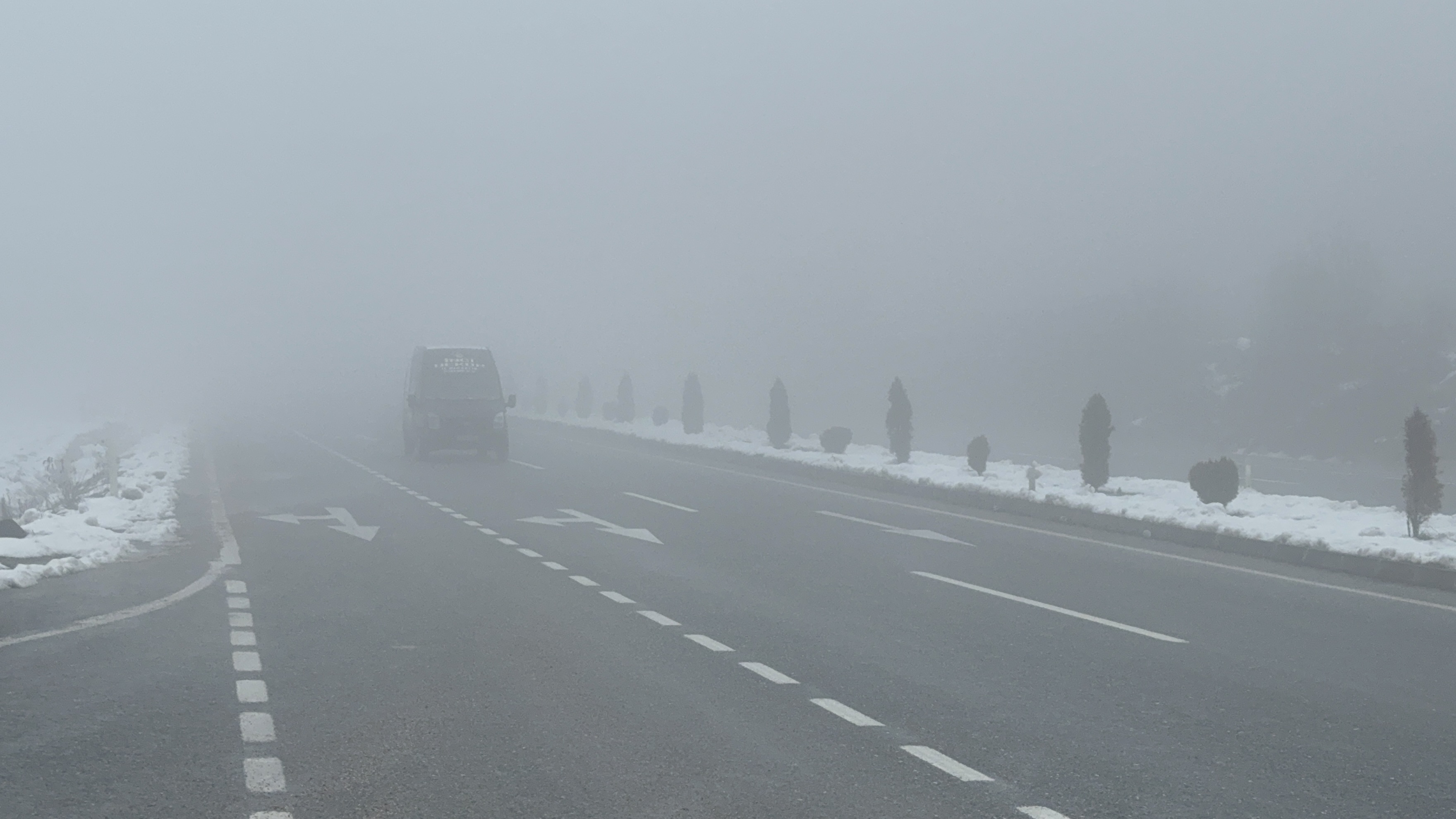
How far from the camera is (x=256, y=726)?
6371mm

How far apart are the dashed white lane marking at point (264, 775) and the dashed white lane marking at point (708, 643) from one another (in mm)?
3409

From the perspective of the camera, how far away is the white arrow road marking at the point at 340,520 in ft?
52.3

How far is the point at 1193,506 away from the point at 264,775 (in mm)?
15627

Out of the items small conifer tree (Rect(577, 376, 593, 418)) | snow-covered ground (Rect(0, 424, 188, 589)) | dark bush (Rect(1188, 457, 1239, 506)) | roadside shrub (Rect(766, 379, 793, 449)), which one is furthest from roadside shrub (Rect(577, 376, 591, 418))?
dark bush (Rect(1188, 457, 1239, 506))

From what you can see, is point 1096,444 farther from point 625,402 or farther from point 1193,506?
point 625,402

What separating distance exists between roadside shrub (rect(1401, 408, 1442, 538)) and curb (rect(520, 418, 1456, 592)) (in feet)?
5.70

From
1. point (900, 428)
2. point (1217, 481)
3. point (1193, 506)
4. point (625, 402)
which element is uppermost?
point (625, 402)

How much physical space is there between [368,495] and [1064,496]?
11.3 meters

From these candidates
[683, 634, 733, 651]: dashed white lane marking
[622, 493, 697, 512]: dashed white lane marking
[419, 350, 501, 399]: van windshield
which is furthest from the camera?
[419, 350, 501, 399]: van windshield

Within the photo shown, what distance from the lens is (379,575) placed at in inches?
481

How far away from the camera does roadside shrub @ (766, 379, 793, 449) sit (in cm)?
3391

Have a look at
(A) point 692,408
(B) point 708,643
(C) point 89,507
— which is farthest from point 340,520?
(A) point 692,408

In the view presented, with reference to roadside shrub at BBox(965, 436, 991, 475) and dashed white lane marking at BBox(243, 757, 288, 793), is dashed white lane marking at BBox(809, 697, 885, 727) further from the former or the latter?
roadside shrub at BBox(965, 436, 991, 475)

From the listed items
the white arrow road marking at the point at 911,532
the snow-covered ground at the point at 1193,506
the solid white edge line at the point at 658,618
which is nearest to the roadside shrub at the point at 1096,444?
the snow-covered ground at the point at 1193,506
